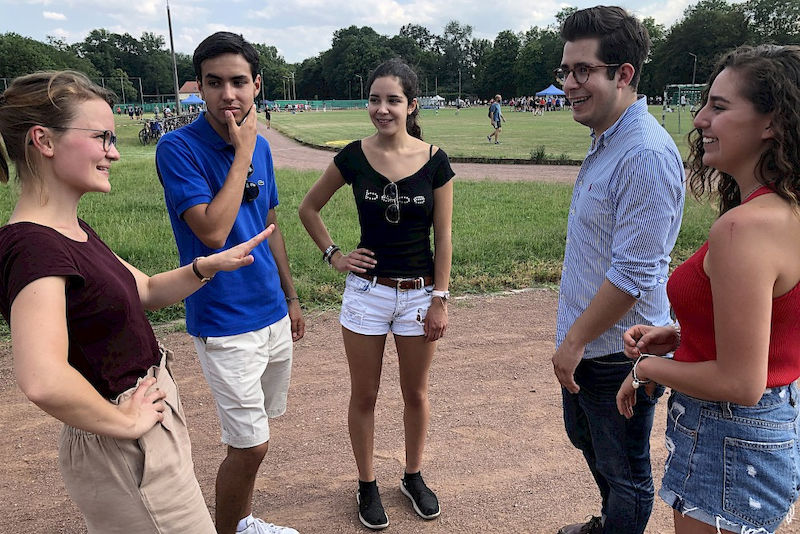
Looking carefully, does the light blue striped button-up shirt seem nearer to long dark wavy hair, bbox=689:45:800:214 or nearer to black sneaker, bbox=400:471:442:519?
long dark wavy hair, bbox=689:45:800:214

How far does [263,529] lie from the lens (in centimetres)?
299

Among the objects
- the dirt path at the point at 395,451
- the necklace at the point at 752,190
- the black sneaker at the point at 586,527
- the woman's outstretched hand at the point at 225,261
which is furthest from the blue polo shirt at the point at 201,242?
the necklace at the point at 752,190

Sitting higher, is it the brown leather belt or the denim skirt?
the brown leather belt

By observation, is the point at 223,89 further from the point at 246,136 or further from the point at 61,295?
the point at 61,295

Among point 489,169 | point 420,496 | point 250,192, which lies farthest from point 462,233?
point 489,169

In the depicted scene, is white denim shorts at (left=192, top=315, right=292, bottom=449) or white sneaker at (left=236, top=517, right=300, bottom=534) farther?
white sneaker at (left=236, top=517, right=300, bottom=534)

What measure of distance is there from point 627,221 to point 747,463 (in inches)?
34.7

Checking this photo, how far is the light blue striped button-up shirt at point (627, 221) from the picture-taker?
2.15 metres

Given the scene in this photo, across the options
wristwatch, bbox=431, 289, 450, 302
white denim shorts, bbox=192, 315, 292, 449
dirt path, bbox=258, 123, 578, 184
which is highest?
wristwatch, bbox=431, 289, 450, 302

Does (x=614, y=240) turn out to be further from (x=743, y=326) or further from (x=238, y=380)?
(x=238, y=380)

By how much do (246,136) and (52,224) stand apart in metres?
1.02

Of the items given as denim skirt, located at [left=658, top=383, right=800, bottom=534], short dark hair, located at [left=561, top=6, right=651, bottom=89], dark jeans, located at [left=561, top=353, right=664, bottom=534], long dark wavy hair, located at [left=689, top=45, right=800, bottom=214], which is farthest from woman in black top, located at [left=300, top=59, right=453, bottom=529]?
long dark wavy hair, located at [left=689, top=45, right=800, bottom=214]

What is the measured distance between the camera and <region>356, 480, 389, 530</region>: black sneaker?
124 inches

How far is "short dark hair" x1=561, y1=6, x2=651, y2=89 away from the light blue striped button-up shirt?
20 cm
